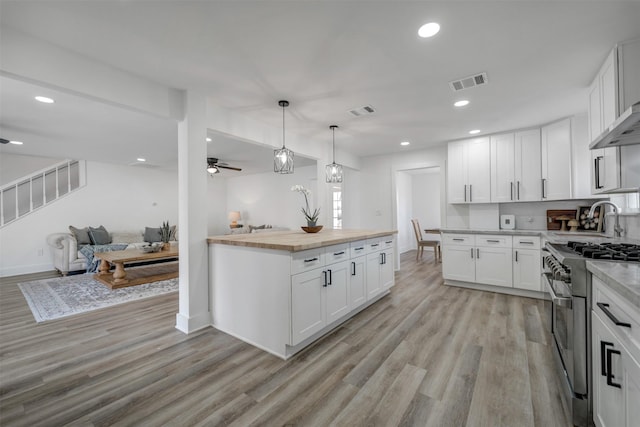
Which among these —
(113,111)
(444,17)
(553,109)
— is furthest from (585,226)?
(113,111)

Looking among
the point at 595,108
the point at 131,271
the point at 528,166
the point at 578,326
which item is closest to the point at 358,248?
the point at 578,326

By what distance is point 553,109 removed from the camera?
11.0 ft

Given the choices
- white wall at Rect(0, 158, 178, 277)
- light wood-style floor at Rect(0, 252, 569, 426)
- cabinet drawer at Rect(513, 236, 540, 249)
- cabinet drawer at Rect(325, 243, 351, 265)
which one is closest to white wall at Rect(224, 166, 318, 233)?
white wall at Rect(0, 158, 178, 277)

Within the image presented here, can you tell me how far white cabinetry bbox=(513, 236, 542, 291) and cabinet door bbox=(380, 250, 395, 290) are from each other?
1721 millimetres

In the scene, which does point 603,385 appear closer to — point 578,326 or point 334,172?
point 578,326

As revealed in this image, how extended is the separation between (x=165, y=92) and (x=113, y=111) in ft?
4.42

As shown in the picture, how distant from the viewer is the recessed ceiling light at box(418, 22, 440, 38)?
1.85 metres

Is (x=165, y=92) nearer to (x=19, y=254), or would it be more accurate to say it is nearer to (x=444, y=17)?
(x=444, y=17)

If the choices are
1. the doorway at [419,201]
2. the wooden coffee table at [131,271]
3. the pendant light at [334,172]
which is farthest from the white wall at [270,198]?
the wooden coffee table at [131,271]

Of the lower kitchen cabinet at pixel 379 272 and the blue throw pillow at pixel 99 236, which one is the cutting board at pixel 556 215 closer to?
the lower kitchen cabinet at pixel 379 272

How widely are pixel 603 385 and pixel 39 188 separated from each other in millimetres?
8932

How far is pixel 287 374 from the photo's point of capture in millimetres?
2012

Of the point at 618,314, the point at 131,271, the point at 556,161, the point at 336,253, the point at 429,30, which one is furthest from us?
the point at 131,271

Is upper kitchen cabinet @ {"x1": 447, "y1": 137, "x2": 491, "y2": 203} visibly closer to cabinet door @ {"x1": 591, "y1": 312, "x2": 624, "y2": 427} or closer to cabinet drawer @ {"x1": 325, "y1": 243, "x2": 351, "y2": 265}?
cabinet drawer @ {"x1": 325, "y1": 243, "x2": 351, "y2": 265}
